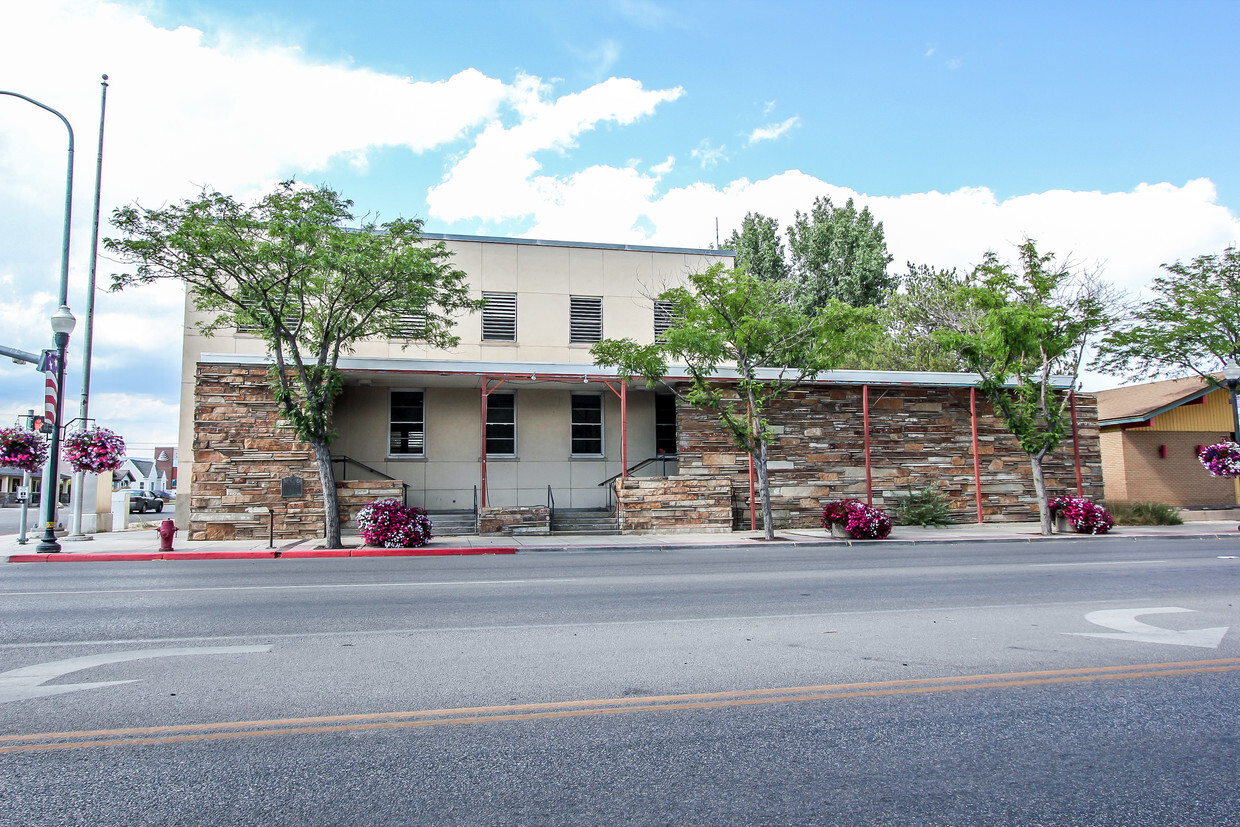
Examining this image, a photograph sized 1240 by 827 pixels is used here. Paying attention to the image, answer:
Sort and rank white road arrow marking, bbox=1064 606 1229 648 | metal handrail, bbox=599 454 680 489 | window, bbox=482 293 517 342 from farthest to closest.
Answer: window, bbox=482 293 517 342
metal handrail, bbox=599 454 680 489
white road arrow marking, bbox=1064 606 1229 648

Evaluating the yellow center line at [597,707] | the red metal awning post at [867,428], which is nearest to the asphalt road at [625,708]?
the yellow center line at [597,707]

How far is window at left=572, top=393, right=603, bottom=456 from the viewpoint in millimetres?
22344

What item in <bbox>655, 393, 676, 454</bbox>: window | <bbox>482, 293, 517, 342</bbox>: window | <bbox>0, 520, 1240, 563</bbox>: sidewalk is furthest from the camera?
<bbox>482, 293, 517, 342</bbox>: window

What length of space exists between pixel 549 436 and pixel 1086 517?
13.9 meters

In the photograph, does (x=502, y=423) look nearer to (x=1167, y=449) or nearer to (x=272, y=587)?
(x=272, y=587)

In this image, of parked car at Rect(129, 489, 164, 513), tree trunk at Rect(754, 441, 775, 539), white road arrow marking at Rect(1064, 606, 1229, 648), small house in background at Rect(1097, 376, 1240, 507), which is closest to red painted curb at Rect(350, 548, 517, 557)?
tree trunk at Rect(754, 441, 775, 539)

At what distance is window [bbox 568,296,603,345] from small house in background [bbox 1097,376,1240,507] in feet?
56.9

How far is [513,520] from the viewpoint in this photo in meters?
18.9

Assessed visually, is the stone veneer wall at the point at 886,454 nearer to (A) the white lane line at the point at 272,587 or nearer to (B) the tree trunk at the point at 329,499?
(B) the tree trunk at the point at 329,499

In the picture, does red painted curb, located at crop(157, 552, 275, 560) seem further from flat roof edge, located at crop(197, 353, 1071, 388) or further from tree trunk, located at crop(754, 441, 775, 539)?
tree trunk, located at crop(754, 441, 775, 539)

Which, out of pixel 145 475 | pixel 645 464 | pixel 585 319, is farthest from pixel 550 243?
pixel 145 475

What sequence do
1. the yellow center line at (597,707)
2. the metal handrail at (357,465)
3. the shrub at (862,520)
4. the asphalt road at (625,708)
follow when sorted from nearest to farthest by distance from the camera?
the asphalt road at (625,708)
the yellow center line at (597,707)
the shrub at (862,520)
the metal handrail at (357,465)

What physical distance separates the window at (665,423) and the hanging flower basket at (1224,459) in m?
14.1

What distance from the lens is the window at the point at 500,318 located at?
23.5 metres
